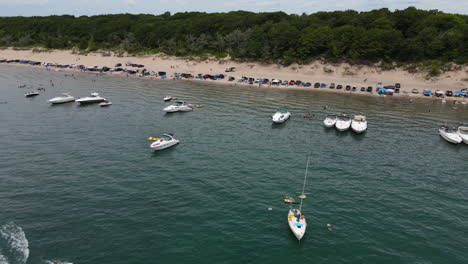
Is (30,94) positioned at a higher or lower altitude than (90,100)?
lower

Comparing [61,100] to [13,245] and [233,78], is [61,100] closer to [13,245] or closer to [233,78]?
[233,78]

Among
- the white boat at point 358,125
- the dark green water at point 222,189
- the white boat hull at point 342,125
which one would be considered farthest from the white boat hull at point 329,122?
the white boat at point 358,125

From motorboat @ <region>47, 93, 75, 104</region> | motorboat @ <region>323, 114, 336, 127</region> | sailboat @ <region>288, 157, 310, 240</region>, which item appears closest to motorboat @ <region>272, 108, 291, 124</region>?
motorboat @ <region>323, 114, 336, 127</region>

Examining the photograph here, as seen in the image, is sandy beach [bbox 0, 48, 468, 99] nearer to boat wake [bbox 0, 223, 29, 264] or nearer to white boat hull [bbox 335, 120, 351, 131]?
white boat hull [bbox 335, 120, 351, 131]

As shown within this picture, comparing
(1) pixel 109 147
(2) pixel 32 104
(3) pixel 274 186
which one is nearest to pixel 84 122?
(1) pixel 109 147

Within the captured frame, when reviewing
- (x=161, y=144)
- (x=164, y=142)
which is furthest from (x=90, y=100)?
(x=161, y=144)

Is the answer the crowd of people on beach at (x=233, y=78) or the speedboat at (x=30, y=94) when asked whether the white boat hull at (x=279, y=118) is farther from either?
the speedboat at (x=30, y=94)
